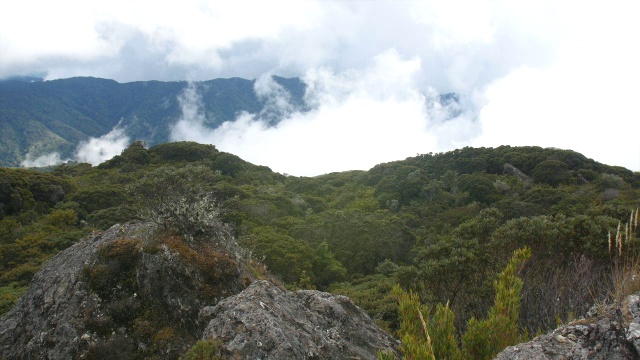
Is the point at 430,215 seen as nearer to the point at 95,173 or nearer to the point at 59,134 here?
the point at 95,173

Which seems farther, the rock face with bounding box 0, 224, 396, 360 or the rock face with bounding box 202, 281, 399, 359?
the rock face with bounding box 0, 224, 396, 360

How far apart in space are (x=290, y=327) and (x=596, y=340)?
4160 millimetres

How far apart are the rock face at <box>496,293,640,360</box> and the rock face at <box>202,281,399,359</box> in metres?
3.17

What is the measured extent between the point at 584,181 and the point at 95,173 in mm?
53912

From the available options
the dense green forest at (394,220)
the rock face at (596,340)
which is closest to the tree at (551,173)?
the dense green forest at (394,220)

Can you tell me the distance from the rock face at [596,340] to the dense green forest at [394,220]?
3.43 ft

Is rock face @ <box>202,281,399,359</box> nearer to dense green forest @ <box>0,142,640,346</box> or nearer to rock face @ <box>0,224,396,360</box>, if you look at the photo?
rock face @ <box>0,224,396,360</box>

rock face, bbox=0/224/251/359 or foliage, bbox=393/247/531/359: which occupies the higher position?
foliage, bbox=393/247/531/359

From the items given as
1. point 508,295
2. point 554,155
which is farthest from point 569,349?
point 554,155

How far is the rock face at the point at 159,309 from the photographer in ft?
20.9

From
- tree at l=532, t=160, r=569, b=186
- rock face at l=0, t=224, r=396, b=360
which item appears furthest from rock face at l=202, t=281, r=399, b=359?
tree at l=532, t=160, r=569, b=186

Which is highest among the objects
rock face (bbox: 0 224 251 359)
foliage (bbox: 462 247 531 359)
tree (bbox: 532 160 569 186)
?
tree (bbox: 532 160 569 186)

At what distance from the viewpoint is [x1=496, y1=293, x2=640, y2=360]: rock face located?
2.69m

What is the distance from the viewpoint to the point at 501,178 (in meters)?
42.8
